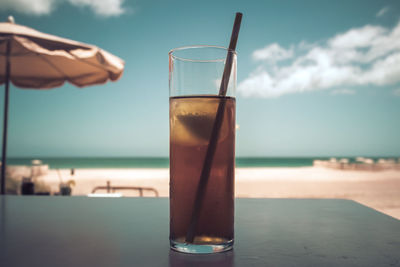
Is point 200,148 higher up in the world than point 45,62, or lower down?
lower down

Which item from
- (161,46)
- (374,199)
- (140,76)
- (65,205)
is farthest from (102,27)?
(65,205)

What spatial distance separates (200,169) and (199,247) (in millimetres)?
Result: 102

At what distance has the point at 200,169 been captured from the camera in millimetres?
433

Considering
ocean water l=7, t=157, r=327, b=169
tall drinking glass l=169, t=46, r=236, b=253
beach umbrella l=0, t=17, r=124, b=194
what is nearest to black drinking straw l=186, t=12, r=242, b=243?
tall drinking glass l=169, t=46, r=236, b=253

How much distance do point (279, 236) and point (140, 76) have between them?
121ft

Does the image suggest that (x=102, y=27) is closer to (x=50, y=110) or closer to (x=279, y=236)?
(x=50, y=110)

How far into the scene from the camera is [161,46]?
31.1 metres

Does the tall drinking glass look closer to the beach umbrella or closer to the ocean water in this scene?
the beach umbrella

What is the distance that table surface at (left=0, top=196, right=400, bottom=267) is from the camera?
1.12 ft

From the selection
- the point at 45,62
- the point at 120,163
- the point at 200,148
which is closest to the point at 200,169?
the point at 200,148

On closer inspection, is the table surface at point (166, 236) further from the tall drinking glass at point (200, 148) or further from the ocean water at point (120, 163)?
the ocean water at point (120, 163)

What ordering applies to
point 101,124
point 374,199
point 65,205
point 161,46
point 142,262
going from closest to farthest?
point 142,262
point 65,205
point 374,199
point 161,46
point 101,124

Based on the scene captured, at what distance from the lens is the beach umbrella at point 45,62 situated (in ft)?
9.62

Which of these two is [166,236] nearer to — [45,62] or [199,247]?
[199,247]
